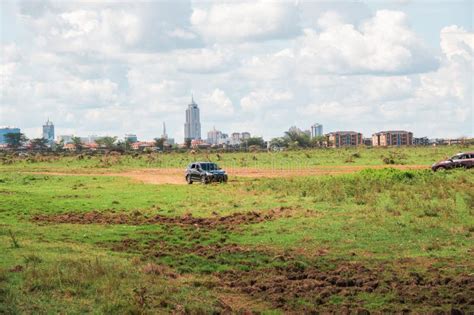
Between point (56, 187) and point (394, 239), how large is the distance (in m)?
35.2

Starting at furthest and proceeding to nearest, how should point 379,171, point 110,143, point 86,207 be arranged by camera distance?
point 110,143 → point 379,171 → point 86,207

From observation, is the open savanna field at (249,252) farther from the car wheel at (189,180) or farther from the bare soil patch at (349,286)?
the car wheel at (189,180)

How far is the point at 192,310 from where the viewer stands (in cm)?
1353

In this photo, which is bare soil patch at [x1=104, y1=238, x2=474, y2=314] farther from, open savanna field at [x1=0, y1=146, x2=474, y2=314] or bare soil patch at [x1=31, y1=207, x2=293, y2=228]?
bare soil patch at [x1=31, y1=207, x2=293, y2=228]

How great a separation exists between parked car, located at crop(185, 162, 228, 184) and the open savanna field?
1343 cm

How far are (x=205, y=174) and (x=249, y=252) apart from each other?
30690mm

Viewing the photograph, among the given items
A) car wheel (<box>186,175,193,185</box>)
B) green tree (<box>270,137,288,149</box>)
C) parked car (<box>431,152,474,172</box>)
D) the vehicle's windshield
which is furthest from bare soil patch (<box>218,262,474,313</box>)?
green tree (<box>270,137,288,149</box>)

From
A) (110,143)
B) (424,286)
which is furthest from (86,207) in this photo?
(110,143)

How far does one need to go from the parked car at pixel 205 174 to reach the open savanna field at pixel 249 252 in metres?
13.4

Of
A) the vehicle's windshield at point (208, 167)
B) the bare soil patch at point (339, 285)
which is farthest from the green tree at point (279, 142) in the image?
the bare soil patch at point (339, 285)

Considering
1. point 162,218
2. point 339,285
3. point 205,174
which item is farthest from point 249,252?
point 205,174

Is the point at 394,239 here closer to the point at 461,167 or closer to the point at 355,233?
the point at 355,233

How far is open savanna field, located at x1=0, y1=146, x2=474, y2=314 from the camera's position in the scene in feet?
46.9

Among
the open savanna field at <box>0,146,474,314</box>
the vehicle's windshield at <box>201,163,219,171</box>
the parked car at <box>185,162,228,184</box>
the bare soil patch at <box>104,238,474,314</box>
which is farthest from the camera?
the vehicle's windshield at <box>201,163,219,171</box>
